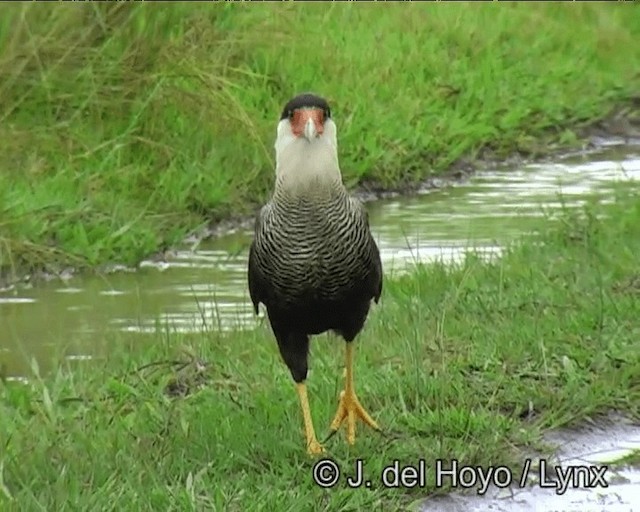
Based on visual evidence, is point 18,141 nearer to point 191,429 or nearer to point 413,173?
point 413,173

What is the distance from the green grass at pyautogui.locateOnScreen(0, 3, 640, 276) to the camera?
845 cm

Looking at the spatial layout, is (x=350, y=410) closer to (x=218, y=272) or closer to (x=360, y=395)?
(x=360, y=395)

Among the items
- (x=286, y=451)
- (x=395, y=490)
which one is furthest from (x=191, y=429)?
(x=395, y=490)

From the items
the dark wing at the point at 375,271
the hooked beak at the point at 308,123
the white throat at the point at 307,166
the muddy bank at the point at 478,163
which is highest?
the hooked beak at the point at 308,123

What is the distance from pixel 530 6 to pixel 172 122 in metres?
5.37

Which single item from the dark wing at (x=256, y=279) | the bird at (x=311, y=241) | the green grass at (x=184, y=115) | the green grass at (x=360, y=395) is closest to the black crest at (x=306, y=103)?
the bird at (x=311, y=241)

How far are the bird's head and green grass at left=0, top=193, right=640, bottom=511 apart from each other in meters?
0.73

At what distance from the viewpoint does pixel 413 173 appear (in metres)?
10.3

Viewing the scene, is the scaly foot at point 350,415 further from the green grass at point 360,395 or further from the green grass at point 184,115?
the green grass at point 184,115

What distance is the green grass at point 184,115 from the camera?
27.7ft

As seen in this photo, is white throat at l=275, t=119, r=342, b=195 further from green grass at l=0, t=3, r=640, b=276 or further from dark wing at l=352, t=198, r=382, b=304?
green grass at l=0, t=3, r=640, b=276

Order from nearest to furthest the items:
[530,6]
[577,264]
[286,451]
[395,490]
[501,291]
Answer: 1. [395,490]
2. [286,451]
3. [501,291]
4. [577,264]
5. [530,6]

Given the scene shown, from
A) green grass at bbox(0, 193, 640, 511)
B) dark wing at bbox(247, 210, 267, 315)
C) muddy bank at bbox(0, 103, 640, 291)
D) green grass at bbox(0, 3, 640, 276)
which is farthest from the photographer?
green grass at bbox(0, 3, 640, 276)

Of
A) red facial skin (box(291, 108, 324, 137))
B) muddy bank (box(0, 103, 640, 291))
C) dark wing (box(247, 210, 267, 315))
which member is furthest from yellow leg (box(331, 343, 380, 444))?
muddy bank (box(0, 103, 640, 291))
